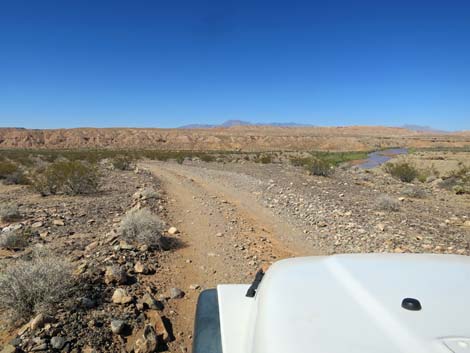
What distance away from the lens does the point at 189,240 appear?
22.8ft

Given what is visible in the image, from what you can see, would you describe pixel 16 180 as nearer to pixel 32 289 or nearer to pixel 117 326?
pixel 32 289

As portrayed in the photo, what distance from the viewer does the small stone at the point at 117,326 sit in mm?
3561

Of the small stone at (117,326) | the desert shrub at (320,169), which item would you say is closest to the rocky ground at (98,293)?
the small stone at (117,326)

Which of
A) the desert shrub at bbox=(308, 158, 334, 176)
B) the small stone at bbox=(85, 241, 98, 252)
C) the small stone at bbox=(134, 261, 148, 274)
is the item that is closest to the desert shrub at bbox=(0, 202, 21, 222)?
the small stone at bbox=(85, 241, 98, 252)

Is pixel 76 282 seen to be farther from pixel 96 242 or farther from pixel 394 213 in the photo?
pixel 394 213

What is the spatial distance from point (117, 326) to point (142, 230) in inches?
116

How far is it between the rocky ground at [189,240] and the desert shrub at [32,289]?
8.3 inches

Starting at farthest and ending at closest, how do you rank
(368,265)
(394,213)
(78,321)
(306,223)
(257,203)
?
(257,203), (394,213), (306,223), (78,321), (368,265)

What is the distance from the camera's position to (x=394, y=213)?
907 centimetres

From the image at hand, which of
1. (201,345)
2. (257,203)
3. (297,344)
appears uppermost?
(297,344)

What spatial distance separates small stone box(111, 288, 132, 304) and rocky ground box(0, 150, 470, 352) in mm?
12

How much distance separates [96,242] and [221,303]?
15.8 ft

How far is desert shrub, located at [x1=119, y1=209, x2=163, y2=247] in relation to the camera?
6.26 metres

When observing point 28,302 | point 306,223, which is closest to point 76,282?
point 28,302
